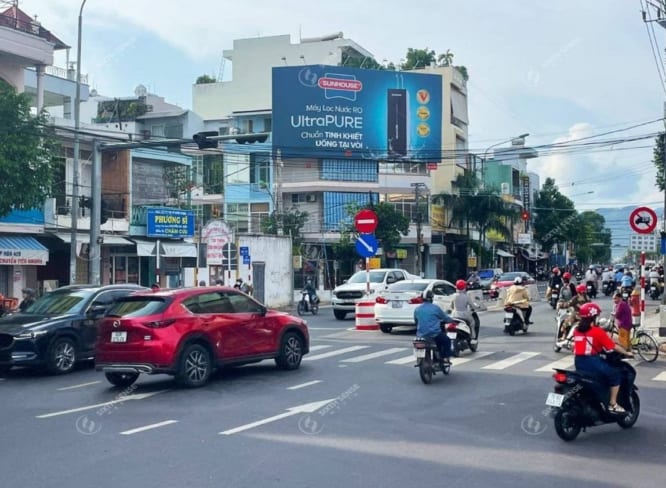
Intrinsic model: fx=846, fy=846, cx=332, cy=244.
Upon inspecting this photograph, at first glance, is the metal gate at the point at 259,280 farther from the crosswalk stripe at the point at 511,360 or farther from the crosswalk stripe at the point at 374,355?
the crosswalk stripe at the point at 511,360

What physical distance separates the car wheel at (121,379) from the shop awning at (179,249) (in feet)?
76.0

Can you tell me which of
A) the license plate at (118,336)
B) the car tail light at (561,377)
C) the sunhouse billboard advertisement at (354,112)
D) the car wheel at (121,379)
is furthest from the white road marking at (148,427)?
the sunhouse billboard advertisement at (354,112)

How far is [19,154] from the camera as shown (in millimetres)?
23438

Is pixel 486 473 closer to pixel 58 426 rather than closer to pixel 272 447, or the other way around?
pixel 272 447

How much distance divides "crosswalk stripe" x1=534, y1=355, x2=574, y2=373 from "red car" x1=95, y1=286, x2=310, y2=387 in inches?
214

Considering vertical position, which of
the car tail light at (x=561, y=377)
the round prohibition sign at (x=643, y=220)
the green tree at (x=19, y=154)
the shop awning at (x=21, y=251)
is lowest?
the car tail light at (x=561, y=377)

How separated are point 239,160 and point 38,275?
2628 centimetres

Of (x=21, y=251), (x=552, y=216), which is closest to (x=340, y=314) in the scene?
(x=21, y=251)

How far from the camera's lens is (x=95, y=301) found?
677 inches

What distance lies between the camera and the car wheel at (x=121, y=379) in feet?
47.9

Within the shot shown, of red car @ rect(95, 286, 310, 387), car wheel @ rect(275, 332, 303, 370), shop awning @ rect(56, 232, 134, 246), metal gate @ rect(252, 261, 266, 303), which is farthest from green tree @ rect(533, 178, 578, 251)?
red car @ rect(95, 286, 310, 387)

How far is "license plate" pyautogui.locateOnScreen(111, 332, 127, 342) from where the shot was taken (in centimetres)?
1384

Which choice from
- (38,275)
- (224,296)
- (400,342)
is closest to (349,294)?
(400,342)

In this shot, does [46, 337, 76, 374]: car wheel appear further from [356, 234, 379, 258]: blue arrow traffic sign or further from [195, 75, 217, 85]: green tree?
[195, 75, 217, 85]: green tree
